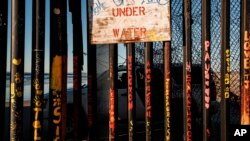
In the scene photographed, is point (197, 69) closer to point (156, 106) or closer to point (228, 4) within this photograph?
point (156, 106)

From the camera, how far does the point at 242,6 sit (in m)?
4.03

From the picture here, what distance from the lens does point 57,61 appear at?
3662mm

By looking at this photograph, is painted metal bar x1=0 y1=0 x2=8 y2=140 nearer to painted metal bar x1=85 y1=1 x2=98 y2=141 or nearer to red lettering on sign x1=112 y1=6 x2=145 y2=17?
painted metal bar x1=85 y1=1 x2=98 y2=141

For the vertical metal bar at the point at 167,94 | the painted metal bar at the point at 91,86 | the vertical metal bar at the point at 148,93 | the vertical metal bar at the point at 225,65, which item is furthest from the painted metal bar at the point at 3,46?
the vertical metal bar at the point at 225,65

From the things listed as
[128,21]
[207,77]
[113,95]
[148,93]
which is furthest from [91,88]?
[207,77]

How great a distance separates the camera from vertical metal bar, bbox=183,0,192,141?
3.98 metres

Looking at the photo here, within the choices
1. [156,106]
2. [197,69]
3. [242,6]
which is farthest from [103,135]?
[242,6]

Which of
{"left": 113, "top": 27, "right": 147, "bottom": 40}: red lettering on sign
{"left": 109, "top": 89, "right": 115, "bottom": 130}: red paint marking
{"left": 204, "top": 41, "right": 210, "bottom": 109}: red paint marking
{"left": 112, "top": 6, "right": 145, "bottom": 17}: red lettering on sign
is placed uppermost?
{"left": 112, "top": 6, "right": 145, "bottom": 17}: red lettering on sign

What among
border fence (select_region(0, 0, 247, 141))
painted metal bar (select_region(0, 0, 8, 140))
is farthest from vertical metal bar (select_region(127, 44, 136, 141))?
painted metal bar (select_region(0, 0, 8, 140))

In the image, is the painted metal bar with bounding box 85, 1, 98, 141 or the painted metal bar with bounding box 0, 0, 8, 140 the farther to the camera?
the painted metal bar with bounding box 85, 1, 98, 141

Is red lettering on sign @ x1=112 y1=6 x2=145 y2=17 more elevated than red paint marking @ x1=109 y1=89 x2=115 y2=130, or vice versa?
red lettering on sign @ x1=112 y1=6 x2=145 y2=17

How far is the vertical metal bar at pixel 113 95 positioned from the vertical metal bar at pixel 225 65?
1111 millimetres

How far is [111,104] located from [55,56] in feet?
2.54

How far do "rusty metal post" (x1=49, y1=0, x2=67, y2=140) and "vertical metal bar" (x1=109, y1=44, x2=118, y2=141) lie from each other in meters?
0.52
